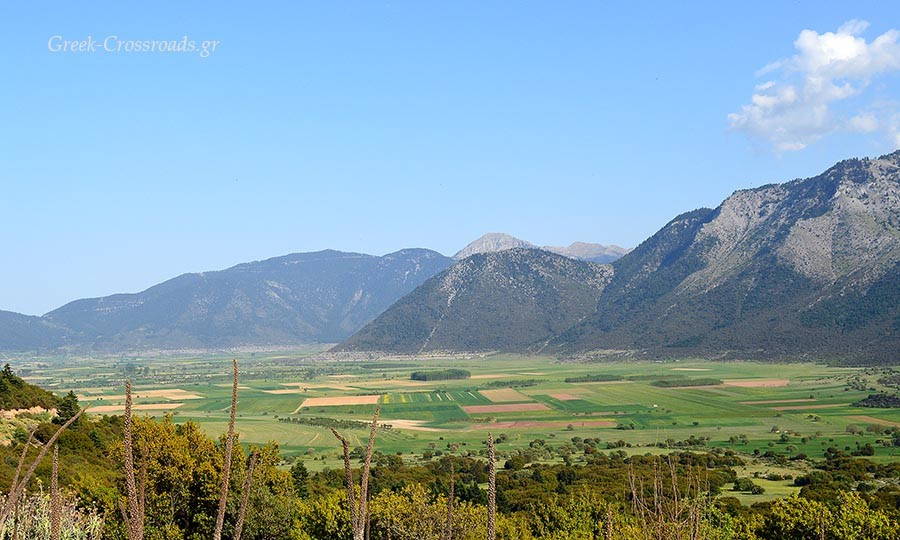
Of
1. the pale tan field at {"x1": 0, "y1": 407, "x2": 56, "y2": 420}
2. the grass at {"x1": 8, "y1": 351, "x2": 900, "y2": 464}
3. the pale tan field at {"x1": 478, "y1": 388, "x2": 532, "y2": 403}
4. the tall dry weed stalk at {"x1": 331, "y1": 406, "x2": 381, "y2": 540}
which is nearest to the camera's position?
the tall dry weed stalk at {"x1": 331, "y1": 406, "x2": 381, "y2": 540}

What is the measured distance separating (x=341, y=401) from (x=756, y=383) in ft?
280

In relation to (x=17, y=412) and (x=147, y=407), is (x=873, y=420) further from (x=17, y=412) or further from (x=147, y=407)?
(x=147, y=407)

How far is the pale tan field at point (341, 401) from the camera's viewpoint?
535 ft

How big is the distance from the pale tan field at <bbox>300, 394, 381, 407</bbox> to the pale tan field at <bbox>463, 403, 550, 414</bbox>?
19348 mm

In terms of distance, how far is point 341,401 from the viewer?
16750 centimetres

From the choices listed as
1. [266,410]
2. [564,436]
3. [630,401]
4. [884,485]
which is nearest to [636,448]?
[564,436]

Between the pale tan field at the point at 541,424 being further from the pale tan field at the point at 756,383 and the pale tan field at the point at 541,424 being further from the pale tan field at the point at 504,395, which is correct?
the pale tan field at the point at 756,383

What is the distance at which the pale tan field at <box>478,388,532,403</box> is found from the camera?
543 ft

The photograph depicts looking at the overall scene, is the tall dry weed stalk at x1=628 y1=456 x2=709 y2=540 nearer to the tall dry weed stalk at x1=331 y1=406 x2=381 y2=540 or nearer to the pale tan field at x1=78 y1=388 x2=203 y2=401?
the tall dry weed stalk at x1=331 y1=406 x2=381 y2=540

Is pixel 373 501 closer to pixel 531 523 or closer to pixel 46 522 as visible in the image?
pixel 531 523

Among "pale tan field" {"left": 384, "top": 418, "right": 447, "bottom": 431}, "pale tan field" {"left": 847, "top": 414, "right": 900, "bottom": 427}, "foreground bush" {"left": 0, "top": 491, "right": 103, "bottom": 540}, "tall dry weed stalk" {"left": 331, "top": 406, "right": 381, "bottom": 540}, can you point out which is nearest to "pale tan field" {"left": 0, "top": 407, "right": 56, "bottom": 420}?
"foreground bush" {"left": 0, "top": 491, "right": 103, "bottom": 540}

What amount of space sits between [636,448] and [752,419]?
35.5 m

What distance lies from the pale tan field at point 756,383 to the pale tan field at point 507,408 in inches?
1817

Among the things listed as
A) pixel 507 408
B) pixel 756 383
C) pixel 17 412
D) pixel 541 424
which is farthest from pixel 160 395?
pixel 17 412
